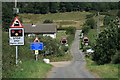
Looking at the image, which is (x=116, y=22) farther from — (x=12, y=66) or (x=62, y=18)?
(x=62, y=18)

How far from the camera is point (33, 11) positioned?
123000mm

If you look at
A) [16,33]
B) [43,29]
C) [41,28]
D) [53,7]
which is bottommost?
[43,29]

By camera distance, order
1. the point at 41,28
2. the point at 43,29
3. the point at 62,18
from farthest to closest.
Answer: the point at 62,18 → the point at 43,29 → the point at 41,28

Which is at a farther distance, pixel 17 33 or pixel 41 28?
pixel 41 28

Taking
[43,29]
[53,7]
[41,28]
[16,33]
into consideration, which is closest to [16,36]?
[16,33]

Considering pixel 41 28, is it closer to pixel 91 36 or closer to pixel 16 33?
pixel 91 36

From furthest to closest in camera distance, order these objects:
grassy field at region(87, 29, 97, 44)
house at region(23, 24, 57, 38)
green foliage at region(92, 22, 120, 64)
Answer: house at region(23, 24, 57, 38), grassy field at region(87, 29, 97, 44), green foliage at region(92, 22, 120, 64)

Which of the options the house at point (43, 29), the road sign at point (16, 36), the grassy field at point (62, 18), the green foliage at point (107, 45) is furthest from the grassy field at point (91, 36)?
the road sign at point (16, 36)

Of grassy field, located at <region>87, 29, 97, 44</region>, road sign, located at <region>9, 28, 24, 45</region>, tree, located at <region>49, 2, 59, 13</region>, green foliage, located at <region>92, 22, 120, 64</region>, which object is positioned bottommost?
grassy field, located at <region>87, 29, 97, 44</region>

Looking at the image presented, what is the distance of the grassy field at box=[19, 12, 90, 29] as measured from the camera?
111000mm

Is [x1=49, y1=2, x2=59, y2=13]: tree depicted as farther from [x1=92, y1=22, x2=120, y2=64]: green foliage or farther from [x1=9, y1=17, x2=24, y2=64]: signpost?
[x1=9, y1=17, x2=24, y2=64]: signpost

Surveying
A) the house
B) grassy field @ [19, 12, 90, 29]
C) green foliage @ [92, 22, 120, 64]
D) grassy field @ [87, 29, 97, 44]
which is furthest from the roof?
green foliage @ [92, 22, 120, 64]

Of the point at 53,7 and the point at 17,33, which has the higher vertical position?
the point at 17,33

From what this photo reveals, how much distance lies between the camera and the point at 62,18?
12031 centimetres
